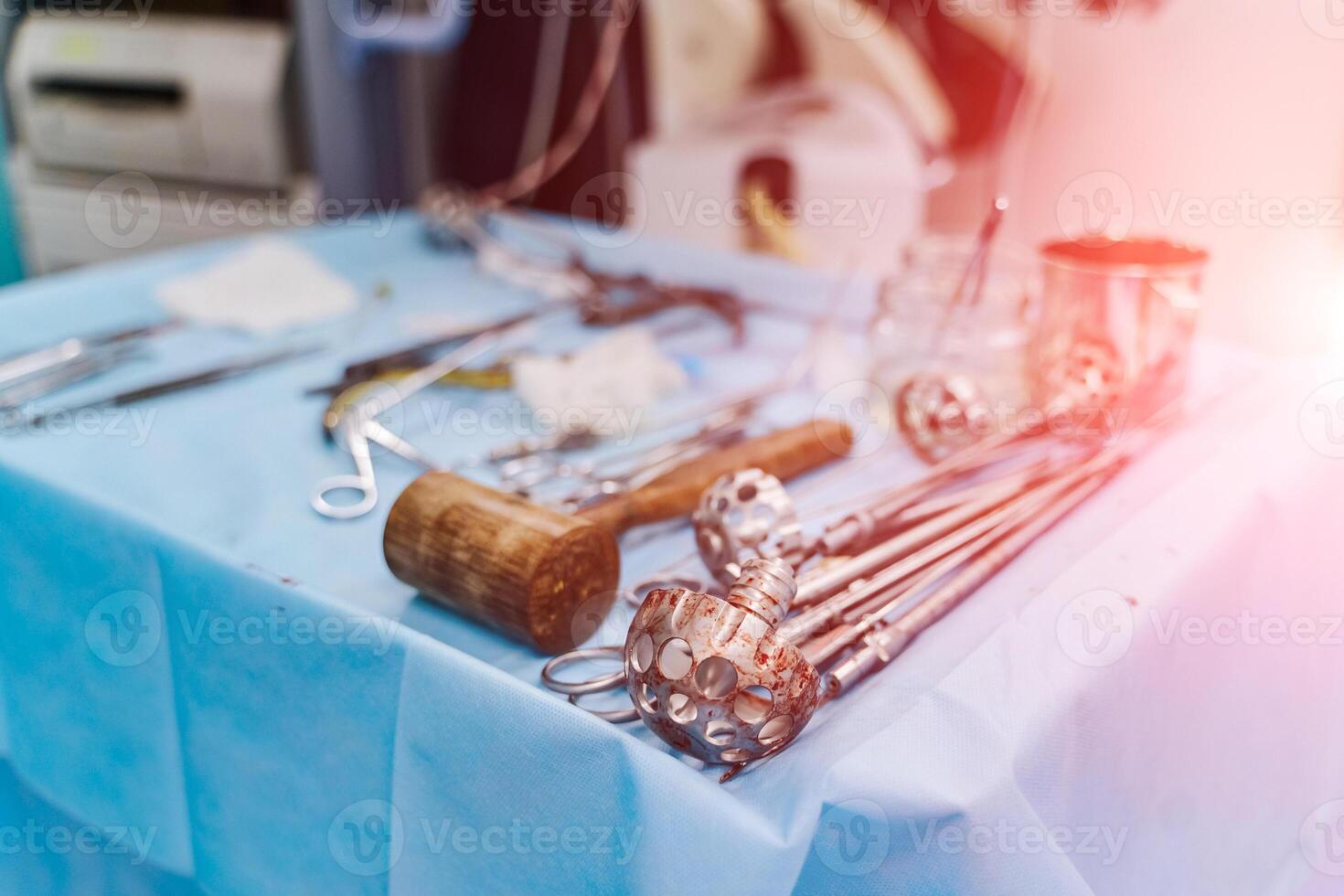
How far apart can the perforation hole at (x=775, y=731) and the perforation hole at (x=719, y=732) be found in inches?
0.6

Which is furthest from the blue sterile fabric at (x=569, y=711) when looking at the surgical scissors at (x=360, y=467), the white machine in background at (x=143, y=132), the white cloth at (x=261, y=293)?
the white machine in background at (x=143, y=132)

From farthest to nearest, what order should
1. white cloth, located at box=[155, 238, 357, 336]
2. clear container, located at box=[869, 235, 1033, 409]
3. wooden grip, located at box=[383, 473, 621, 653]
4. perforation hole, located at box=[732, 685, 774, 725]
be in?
white cloth, located at box=[155, 238, 357, 336] → clear container, located at box=[869, 235, 1033, 409] → wooden grip, located at box=[383, 473, 621, 653] → perforation hole, located at box=[732, 685, 774, 725]

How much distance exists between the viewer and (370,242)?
1453 millimetres

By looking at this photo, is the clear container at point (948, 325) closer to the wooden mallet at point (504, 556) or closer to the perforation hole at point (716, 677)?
the wooden mallet at point (504, 556)

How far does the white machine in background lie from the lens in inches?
59.2

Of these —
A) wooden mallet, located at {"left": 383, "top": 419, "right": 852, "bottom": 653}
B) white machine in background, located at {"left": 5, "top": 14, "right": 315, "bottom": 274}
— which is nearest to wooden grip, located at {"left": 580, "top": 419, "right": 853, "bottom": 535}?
wooden mallet, located at {"left": 383, "top": 419, "right": 852, "bottom": 653}

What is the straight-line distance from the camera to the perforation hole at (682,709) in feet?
1.65

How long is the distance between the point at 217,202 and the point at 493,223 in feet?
1.57

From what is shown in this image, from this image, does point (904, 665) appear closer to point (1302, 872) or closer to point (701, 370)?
point (1302, 872)

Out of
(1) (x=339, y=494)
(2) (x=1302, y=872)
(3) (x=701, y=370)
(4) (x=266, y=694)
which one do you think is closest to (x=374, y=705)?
(4) (x=266, y=694)

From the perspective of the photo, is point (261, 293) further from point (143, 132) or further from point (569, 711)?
point (569, 711)

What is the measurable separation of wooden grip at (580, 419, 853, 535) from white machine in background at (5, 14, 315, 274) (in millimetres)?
1153

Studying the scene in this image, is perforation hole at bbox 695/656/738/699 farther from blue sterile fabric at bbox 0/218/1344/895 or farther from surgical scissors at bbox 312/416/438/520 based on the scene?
surgical scissors at bbox 312/416/438/520

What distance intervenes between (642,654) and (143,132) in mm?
1403
